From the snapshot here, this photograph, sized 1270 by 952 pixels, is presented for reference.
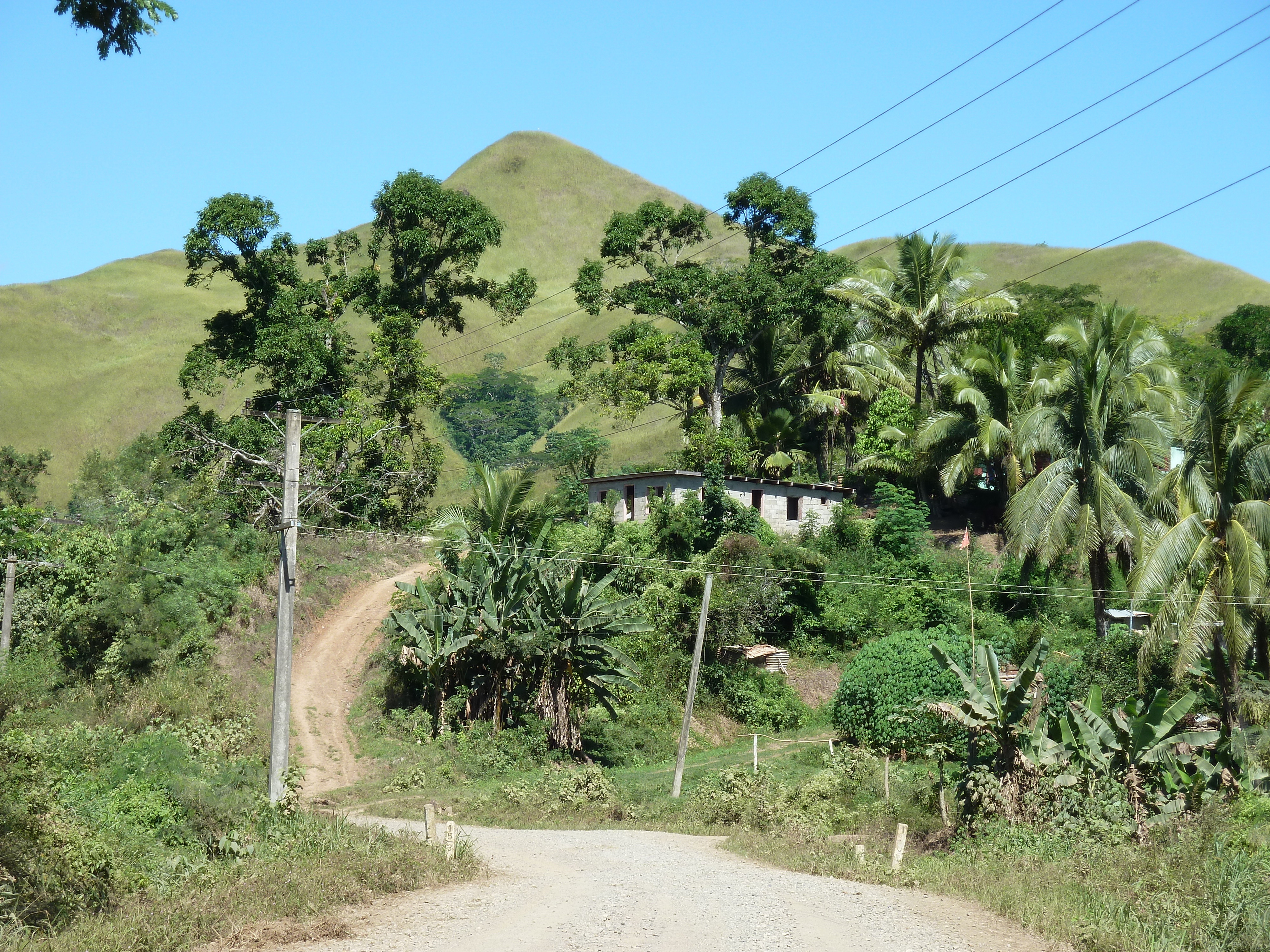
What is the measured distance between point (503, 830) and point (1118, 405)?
21540 millimetres

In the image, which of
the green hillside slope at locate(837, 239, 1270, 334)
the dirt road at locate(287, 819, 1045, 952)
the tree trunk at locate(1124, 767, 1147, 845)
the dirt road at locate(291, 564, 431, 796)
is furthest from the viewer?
the green hillside slope at locate(837, 239, 1270, 334)

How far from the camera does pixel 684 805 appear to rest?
23078mm

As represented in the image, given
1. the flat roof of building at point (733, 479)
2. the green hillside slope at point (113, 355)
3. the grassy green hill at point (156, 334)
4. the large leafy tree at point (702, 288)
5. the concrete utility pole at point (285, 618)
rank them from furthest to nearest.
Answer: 1. the grassy green hill at point (156, 334)
2. the green hillside slope at point (113, 355)
3. the large leafy tree at point (702, 288)
4. the flat roof of building at point (733, 479)
5. the concrete utility pole at point (285, 618)

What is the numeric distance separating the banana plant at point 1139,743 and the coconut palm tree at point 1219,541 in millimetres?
5636

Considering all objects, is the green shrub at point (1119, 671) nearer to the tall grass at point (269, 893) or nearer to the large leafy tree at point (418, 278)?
the tall grass at point (269, 893)

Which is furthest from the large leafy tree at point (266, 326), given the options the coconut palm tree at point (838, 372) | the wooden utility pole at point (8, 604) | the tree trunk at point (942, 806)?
the tree trunk at point (942, 806)

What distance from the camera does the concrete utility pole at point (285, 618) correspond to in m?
17.3

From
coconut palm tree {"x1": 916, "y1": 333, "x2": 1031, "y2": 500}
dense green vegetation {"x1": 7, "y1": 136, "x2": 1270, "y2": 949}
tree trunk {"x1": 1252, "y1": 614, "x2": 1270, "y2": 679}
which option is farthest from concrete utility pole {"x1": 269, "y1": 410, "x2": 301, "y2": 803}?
coconut palm tree {"x1": 916, "y1": 333, "x2": 1031, "y2": 500}

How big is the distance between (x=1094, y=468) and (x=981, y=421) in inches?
420

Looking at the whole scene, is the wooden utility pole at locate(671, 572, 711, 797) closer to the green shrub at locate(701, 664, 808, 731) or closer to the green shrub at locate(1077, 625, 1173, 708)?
the green shrub at locate(701, 664, 808, 731)

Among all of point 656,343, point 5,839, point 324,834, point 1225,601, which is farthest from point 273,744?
point 656,343

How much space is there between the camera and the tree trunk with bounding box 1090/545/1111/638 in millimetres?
31625

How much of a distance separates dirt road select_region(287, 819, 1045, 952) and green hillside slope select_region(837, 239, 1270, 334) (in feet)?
365

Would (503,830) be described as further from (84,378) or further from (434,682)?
(84,378)
